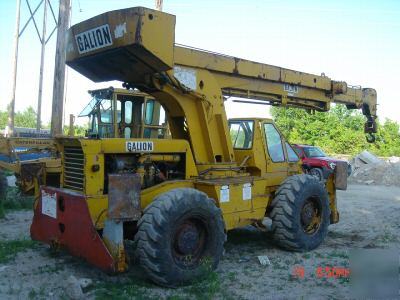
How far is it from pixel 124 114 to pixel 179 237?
18.2 feet

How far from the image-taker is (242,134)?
294 inches

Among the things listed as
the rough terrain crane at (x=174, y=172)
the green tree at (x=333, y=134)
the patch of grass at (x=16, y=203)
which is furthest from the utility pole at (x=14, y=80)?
the green tree at (x=333, y=134)

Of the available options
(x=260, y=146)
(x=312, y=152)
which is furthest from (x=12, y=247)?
(x=312, y=152)

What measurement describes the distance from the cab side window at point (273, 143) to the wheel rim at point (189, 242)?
7.68 ft

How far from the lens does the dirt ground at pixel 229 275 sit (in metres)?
5.00

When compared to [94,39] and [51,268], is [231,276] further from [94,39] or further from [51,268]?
[94,39]

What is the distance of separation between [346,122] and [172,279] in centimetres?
4434

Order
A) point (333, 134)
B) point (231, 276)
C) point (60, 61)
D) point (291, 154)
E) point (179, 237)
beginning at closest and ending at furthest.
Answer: point (179, 237)
point (231, 276)
point (291, 154)
point (60, 61)
point (333, 134)

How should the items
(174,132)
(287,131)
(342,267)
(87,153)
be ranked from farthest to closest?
(287,131) < (174,132) < (342,267) < (87,153)

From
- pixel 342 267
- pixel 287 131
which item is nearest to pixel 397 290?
pixel 342 267

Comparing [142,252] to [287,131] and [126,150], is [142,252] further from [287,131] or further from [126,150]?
[287,131]

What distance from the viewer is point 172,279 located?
16.8 ft

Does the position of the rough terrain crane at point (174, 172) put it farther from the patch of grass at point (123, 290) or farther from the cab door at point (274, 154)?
the patch of grass at point (123, 290)

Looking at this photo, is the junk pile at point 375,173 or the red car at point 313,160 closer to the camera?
the red car at point 313,160
